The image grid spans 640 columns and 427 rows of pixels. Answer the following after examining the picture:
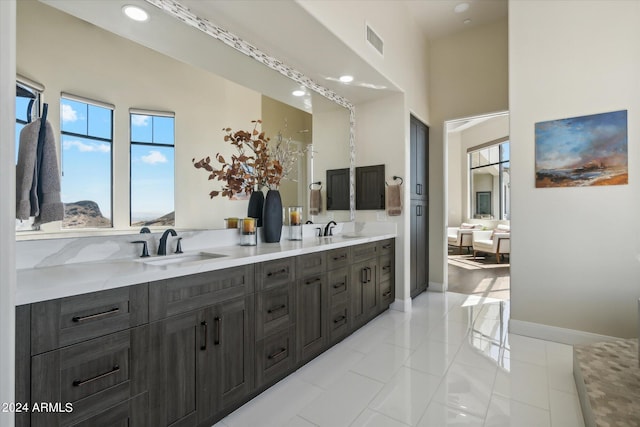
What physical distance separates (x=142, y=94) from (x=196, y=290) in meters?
1.24

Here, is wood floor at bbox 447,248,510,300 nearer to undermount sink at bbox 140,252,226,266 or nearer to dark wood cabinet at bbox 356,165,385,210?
dark wood cabinet at bbox 356,165,385,210

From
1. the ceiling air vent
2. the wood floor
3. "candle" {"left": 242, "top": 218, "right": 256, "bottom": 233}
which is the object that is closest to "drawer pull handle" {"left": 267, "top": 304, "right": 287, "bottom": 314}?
"candle" {"left": 242, "top": 218, "right": 256, "bottom": 233}

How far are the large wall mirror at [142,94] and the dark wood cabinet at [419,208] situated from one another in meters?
2.16

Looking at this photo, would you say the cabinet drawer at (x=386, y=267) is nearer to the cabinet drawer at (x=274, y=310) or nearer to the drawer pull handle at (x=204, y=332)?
the cabinet drawer at (x=274, y=310)

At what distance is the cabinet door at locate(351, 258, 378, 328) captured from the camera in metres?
2.97

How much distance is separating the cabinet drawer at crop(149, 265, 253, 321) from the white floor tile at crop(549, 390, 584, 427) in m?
1.94

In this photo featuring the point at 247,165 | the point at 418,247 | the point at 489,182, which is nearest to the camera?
the point at 247,165

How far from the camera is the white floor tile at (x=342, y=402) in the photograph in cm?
177

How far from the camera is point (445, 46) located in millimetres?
4613

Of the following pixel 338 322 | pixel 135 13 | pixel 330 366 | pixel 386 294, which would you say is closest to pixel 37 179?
pixel 135 13

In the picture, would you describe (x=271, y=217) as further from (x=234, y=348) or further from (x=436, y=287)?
(x=436, y=287)

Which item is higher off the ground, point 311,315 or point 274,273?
point 274,273

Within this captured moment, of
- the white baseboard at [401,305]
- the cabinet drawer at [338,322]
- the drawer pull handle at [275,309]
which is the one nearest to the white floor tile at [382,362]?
the cabinet drawer at [338,322]

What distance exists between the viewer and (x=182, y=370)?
4.83ft
